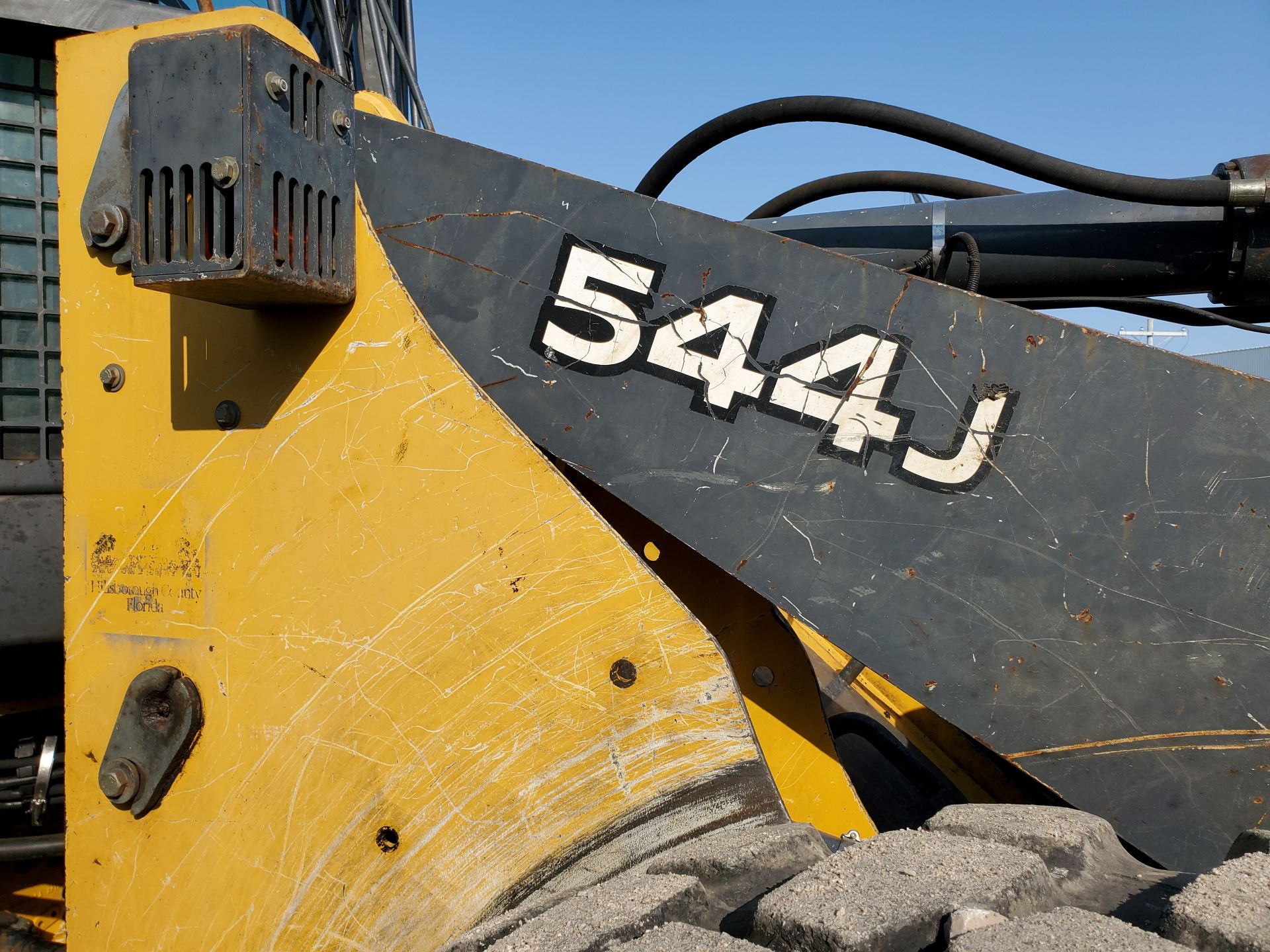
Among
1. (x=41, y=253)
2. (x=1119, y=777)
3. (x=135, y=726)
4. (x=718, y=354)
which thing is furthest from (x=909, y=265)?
(x=41, y=253)

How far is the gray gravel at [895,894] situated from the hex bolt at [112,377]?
1127mm

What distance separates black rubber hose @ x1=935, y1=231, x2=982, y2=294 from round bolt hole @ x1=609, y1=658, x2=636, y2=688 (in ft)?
2.38

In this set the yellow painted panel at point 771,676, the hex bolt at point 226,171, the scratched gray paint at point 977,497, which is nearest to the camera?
the hex bolt at point 226,171

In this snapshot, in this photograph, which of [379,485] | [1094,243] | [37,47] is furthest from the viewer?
[37,47]

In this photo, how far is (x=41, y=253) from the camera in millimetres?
1885

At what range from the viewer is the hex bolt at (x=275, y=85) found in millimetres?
1140

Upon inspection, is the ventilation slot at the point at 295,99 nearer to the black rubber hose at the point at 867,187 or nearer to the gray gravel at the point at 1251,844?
the black rubber hose at the point at 867,187

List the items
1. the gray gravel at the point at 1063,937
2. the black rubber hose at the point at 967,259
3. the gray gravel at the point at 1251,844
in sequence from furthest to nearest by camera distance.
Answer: the black rubber hose at the point at 967,259
the gray gravel at the point at 1251,844
the gray gravel at the point at 1063,937

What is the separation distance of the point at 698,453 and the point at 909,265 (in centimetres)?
68

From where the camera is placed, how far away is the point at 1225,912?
78 cm

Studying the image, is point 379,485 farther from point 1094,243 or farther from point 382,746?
point 1094,243

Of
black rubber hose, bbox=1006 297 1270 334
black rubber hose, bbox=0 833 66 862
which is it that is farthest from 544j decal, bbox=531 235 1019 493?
black rubber hose, bbox=0 833 66 862

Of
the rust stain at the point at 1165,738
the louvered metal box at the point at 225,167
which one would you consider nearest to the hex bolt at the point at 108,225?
the louvered metal box at the point at 225,167

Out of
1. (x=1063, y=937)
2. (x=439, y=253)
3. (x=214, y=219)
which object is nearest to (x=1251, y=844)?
(x=1063, y=937)
